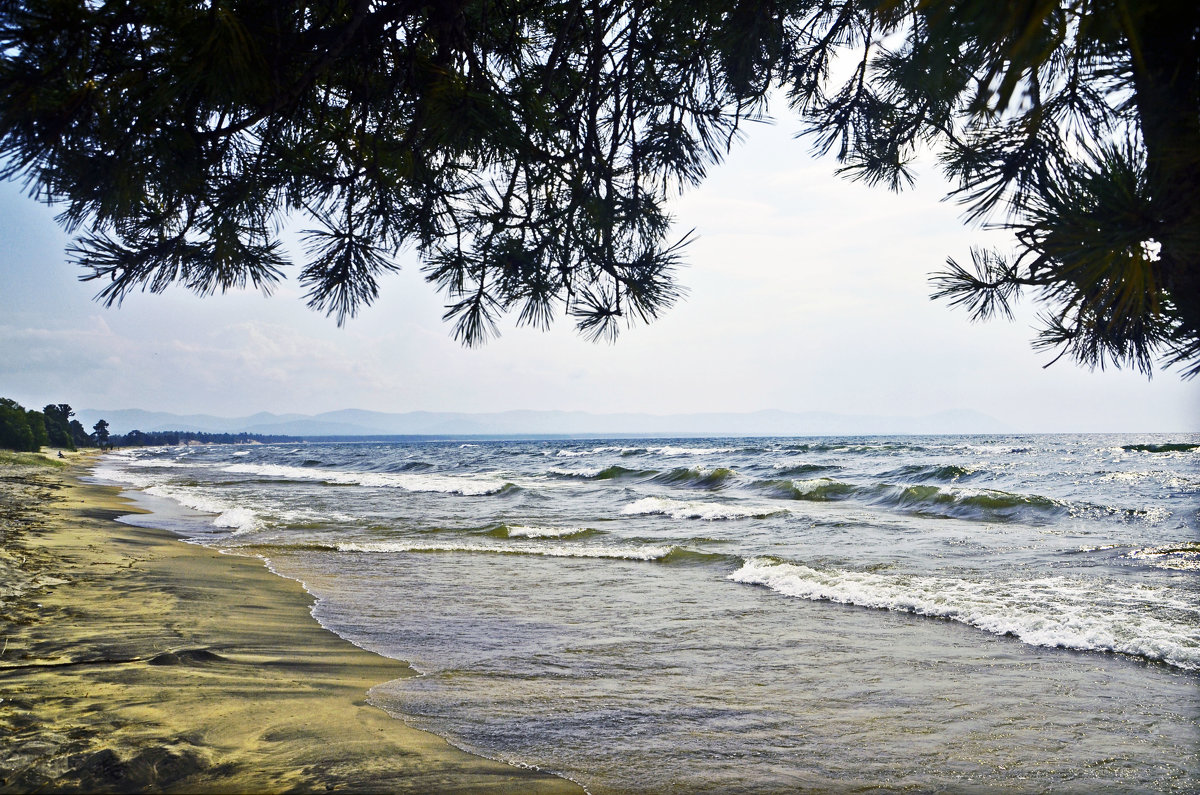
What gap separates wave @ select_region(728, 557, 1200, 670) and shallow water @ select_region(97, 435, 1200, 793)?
30 millimetres

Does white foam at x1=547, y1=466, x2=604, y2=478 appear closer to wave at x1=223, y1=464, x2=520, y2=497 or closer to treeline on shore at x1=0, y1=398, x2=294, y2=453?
wave at x1=223, y1=464, x2=520, y2=497

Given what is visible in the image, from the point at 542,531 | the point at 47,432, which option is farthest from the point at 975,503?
the point at 47,432

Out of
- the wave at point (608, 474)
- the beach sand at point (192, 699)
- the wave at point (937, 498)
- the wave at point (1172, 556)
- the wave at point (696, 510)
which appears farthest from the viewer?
the wave at point (608, 474)

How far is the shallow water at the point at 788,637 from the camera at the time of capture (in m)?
2.95

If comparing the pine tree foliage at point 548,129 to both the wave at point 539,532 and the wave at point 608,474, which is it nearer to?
the wave at point 539,532

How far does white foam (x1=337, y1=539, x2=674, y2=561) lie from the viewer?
30.0 feet

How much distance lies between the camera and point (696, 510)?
1405 cm

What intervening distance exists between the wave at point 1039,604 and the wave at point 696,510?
5497mm

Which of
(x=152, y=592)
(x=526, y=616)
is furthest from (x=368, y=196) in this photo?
(x=152, y=592)

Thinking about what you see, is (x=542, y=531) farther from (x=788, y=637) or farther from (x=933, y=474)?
(x=933, y=474)

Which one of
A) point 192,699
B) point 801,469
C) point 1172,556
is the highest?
point 192,699

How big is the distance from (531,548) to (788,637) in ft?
17.0

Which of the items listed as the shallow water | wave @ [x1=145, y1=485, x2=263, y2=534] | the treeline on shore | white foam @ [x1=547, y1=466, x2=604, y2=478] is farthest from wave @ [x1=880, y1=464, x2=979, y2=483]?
the treeline on shore

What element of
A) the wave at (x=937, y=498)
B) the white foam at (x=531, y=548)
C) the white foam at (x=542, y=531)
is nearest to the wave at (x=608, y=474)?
the wave at (x=937, y=498)
